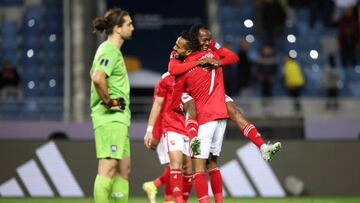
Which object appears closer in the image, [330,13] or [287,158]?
[287,158]

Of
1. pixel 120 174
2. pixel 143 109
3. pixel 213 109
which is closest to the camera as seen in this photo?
pixel 120 174

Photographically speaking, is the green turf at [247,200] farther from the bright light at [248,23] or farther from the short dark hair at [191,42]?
the bright light at [248,23]

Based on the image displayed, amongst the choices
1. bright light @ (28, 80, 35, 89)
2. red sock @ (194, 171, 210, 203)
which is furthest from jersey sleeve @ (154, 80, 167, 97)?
bright light @ (28, 80, 35, 89)

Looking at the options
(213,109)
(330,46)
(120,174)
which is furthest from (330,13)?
(120,174)

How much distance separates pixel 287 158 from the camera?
16.2m

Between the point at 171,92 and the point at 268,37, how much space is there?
8.96 metres

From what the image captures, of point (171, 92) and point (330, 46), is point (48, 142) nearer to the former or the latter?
point (171, 92)

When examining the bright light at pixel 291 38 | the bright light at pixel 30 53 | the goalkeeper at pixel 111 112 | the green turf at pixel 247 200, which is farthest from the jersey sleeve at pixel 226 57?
the bright light at pixel 30 53

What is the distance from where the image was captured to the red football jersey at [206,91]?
10227 millimetres

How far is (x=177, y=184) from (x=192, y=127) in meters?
1.04

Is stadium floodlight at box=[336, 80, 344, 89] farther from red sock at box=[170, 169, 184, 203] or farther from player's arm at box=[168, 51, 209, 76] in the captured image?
player's arm at box=[168, 51, 209, 76]

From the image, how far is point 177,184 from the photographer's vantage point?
35.9ft

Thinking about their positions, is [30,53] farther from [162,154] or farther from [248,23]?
[162,154]

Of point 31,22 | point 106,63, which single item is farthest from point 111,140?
point 31,22
